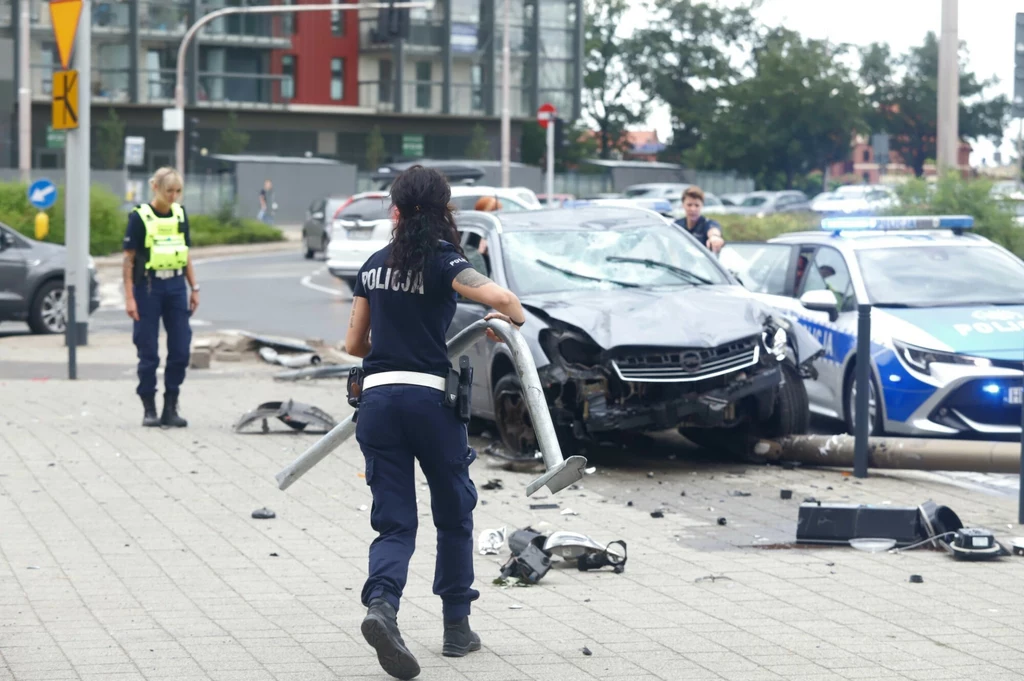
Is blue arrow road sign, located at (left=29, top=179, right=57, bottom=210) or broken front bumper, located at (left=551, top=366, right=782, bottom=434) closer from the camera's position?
broken front bumper, located at (left=551, top=366, right=782, bottom=434)

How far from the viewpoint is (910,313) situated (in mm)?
10961

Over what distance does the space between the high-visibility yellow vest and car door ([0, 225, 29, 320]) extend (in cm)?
933

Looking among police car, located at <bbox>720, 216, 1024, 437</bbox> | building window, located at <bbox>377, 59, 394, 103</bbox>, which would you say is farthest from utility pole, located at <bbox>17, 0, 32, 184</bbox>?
building window, located at <bbox>377, 59, 394, 103</bbox>

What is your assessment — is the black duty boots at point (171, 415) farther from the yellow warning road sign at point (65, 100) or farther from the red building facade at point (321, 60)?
the red building facade at point (321, 60)

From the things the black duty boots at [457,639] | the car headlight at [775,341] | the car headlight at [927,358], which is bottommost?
the black duty boots at [457,639]

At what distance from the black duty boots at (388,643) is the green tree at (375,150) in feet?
201

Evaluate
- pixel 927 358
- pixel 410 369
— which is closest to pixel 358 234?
pixel 927 358

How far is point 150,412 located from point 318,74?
57044 mm

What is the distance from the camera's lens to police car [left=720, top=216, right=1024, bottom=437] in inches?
405

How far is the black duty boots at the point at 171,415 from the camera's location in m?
11.5

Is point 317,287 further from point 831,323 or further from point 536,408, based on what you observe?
point 536,408

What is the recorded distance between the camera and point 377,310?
17.9 feet

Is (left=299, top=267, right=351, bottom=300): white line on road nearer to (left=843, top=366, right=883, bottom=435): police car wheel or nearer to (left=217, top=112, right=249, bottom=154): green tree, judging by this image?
(left=843, top=366, right=883, bottom=435): police car wheel

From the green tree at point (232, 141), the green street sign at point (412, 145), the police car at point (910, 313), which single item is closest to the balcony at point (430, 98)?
the green street sign at point (412, 145)
